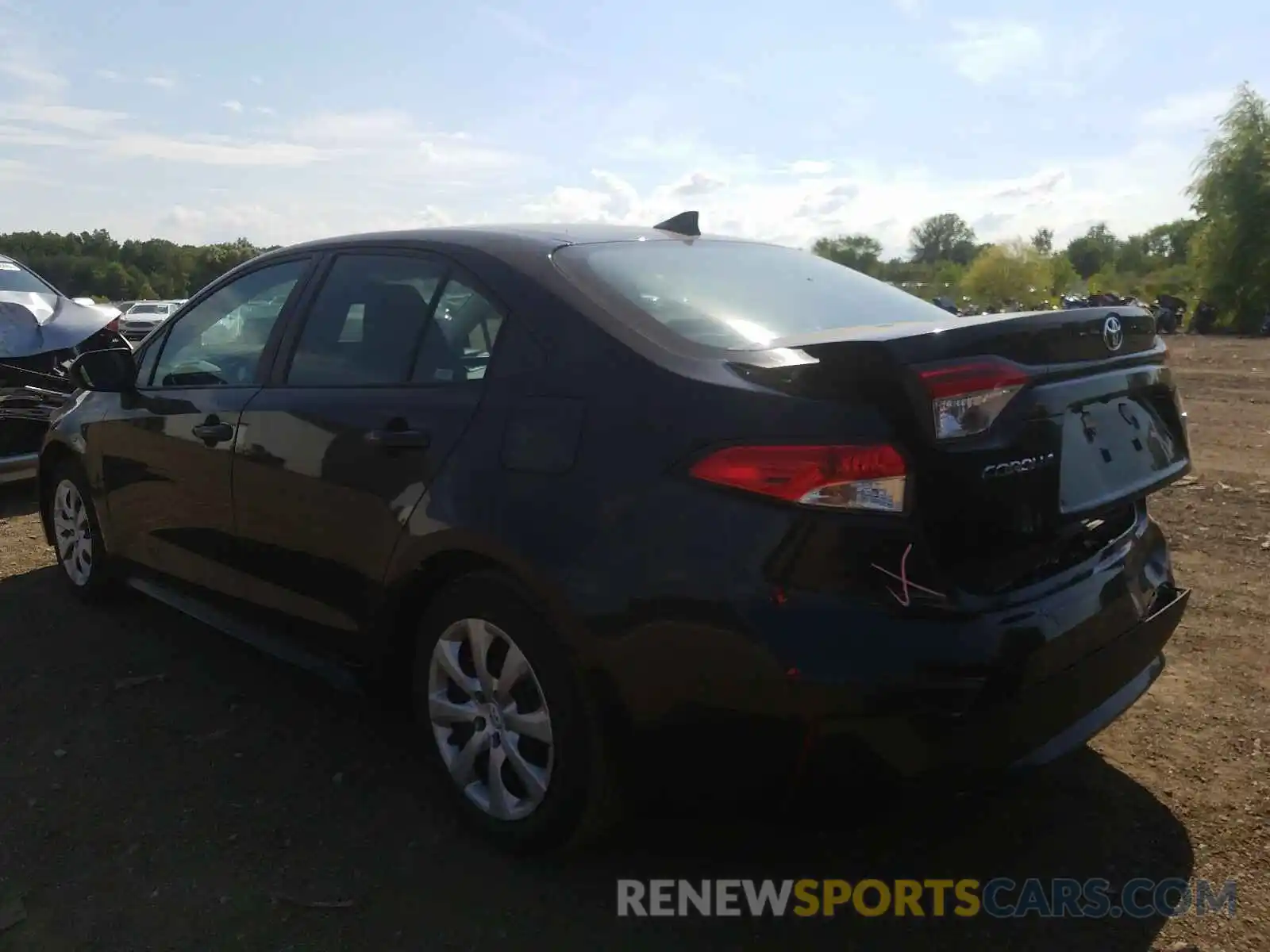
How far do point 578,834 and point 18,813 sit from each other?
1683mm

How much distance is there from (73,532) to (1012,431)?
4.21m

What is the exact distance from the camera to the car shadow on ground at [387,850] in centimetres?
237

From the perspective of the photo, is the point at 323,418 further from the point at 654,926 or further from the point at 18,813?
the point at 654,926

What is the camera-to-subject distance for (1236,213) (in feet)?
116

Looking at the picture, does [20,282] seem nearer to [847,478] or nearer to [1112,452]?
[847,478]

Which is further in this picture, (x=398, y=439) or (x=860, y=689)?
(x=398, y=439)

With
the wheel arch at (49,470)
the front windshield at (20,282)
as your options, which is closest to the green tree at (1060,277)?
the front windshield at (20,282)

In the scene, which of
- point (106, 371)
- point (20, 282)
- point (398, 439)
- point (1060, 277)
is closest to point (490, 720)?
point (398, 439)

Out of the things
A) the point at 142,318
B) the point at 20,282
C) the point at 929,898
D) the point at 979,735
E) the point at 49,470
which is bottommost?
the point at 929,898

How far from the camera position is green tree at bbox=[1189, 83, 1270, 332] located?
34.2 metres

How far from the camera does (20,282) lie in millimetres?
7945

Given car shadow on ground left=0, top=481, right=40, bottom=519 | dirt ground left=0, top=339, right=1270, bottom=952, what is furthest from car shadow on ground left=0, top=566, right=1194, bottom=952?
car shadow on ground left=0, top=481, right=40, bottom=519

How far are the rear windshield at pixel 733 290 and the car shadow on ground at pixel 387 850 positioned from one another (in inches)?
43.6

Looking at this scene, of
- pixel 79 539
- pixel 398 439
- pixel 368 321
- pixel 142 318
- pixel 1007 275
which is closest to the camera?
pixel 398 439
